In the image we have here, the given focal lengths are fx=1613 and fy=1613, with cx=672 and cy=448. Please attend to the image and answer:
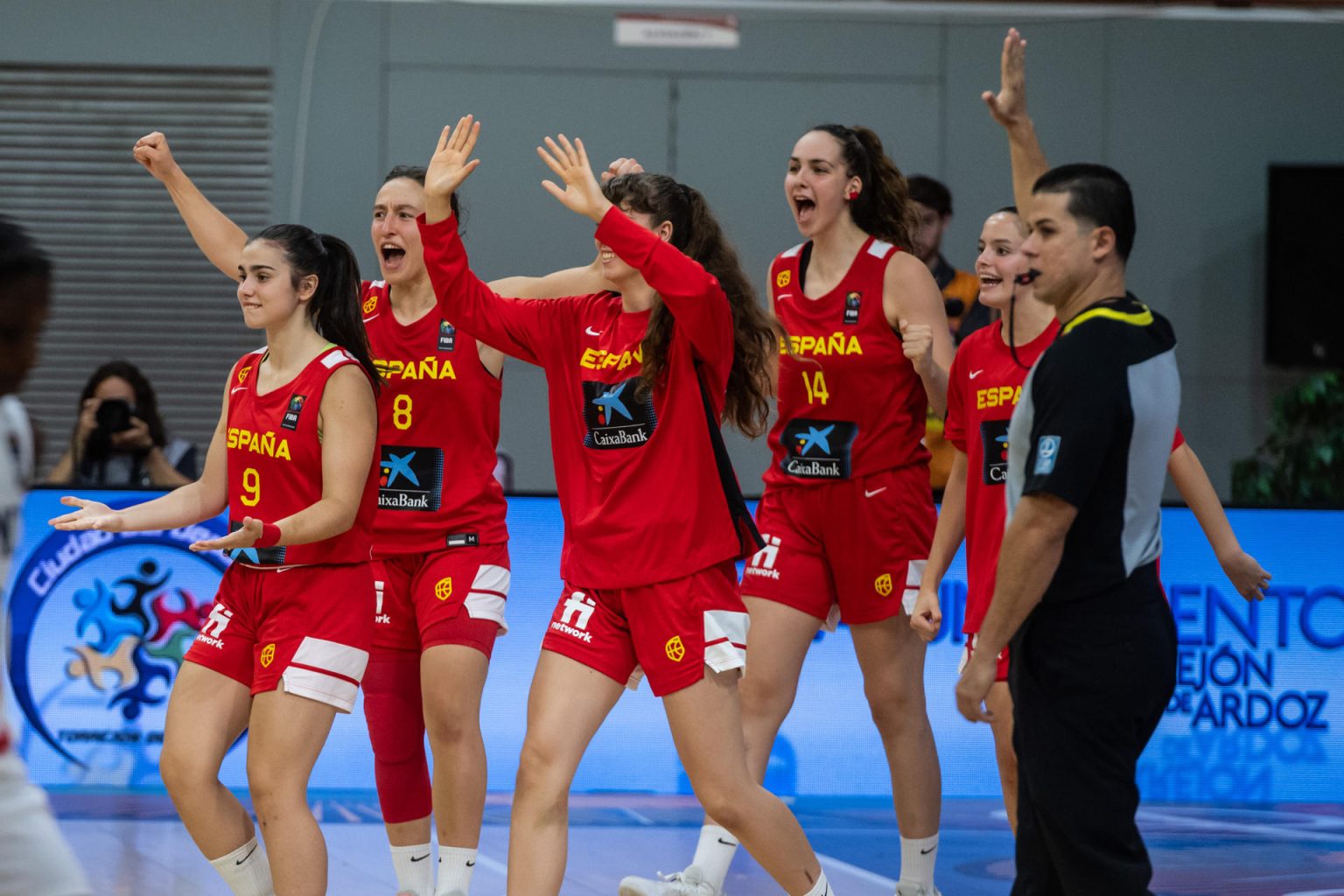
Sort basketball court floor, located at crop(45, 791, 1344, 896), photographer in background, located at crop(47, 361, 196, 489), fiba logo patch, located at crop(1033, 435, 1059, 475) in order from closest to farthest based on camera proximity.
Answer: fiba logo patch, located at crop(1033, 435, 1059, 475) < basketball court floor, located at crop(45, 791, 1344, 896) < photographer in background, located at crop(47, 361, 196, 489)

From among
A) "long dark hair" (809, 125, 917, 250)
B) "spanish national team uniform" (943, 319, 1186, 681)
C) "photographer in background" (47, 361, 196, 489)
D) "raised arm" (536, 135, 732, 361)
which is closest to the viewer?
"raised arm" (536, 135, 732, 361)

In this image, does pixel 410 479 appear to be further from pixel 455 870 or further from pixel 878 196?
pixel 878 196

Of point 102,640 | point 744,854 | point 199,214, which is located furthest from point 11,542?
point 102,640

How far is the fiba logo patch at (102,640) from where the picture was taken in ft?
20.1

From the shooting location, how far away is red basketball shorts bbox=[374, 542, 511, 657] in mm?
4484

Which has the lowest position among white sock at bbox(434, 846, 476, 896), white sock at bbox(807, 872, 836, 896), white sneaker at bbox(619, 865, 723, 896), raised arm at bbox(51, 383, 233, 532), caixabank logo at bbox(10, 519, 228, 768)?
white sneaker at bbox(619, 865, 723, 896)

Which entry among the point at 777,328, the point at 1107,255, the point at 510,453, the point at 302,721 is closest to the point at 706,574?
the point at 777,328

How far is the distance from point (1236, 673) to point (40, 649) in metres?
4.59

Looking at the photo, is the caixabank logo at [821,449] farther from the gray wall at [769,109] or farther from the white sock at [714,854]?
the gray wall at [769,109]

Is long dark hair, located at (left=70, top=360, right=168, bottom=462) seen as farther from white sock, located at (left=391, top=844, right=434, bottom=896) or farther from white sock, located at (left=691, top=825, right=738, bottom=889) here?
white sock, located at (left=691, top=825, right=738, bottom=889)

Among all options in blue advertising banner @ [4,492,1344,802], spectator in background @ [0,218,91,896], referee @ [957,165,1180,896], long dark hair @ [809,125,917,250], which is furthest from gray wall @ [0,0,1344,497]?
spectator in background @ [0,218,91,896]

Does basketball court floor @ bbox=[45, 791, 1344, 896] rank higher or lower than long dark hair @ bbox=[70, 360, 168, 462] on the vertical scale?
lower

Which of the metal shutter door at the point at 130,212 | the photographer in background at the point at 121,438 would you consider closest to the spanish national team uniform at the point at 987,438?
the photographer in background at the point at 121,438

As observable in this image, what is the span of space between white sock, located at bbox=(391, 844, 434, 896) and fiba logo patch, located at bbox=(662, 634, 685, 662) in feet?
4.01
